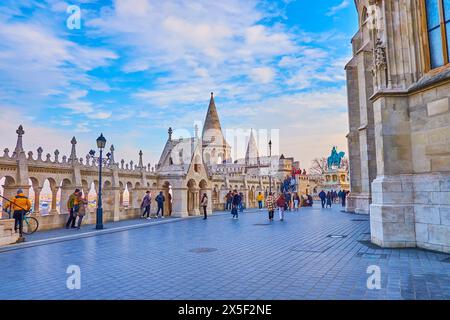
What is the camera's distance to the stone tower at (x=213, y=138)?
3241 inches

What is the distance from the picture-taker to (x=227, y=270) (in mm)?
6652

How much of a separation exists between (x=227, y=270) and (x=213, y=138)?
77308mm

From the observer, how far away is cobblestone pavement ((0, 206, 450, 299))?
511 centimetres

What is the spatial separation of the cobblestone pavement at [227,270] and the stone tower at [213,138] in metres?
72.4

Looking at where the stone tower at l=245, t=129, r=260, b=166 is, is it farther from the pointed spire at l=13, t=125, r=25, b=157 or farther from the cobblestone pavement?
the cobblestone pavement

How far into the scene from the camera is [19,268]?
23.9 feet

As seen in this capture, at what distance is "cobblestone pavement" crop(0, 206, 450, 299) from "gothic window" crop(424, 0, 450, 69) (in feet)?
17.5

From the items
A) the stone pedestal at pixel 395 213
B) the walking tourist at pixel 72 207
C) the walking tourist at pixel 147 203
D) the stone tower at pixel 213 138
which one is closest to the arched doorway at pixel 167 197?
the walking tourist at pixel 147 203

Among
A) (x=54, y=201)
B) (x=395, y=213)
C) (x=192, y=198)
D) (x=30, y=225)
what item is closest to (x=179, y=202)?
(x=192, y=198)

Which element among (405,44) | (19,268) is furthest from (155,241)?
(405,44)

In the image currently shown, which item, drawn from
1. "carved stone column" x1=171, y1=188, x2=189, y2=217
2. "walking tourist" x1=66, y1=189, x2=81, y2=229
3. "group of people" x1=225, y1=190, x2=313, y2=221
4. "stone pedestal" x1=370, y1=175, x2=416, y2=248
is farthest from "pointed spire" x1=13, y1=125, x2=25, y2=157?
"stone pedestal" x1=370, y1=175, x2=416, y2=248

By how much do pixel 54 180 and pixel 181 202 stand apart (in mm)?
8483

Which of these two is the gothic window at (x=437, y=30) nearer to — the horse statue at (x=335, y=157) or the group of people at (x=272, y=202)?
the group of people at (x=272, y=202)
